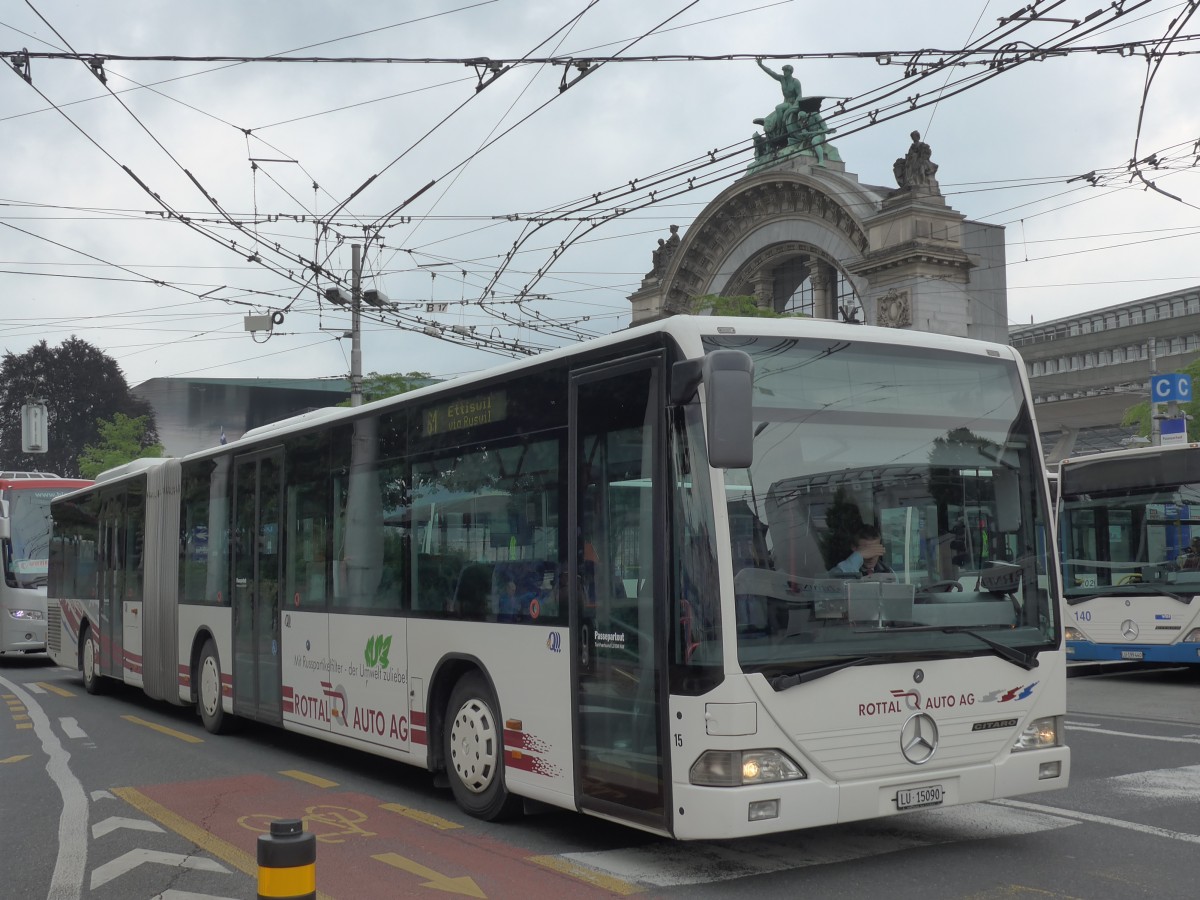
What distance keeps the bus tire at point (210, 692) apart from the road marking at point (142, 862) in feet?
19.1

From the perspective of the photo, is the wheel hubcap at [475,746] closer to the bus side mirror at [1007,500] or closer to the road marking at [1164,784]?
the bus side mirror at [1007,500]

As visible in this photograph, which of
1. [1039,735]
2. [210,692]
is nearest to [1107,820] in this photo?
[1039,735]

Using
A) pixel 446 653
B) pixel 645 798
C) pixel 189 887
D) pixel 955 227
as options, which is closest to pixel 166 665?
pixel 446 653

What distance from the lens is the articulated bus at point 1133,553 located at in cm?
1708

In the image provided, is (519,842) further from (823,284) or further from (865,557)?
(823,284)

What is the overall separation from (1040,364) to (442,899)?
86.2 meters

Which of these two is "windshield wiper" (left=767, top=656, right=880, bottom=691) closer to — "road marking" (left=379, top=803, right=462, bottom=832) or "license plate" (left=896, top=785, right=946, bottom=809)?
"license plate" (left=896, top=785, right=946, bottom=809)

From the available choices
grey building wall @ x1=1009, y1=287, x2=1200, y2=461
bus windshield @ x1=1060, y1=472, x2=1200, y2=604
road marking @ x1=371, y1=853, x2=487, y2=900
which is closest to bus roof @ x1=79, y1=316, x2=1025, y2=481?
road marking @ x1=371, y1=853, x2=487, y2=900

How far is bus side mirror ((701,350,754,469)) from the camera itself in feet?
20.2

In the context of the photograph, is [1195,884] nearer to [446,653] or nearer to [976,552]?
[976,552]

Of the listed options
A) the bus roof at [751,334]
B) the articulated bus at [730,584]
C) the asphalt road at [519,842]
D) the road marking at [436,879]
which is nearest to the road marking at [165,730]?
the asphalt road at [519,842]

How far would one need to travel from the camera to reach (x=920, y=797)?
6.80 meters

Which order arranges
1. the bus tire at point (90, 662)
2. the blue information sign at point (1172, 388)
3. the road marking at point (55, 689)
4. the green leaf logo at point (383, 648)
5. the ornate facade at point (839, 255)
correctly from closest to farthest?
the green leaf logo at point (383, 648), the bus tire at point (90, 662), the road marking at point (55, 689), the blue information sign at point (1172, 388), the ornate facade at point (839, 255)

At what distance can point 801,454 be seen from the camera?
6.84 meters
